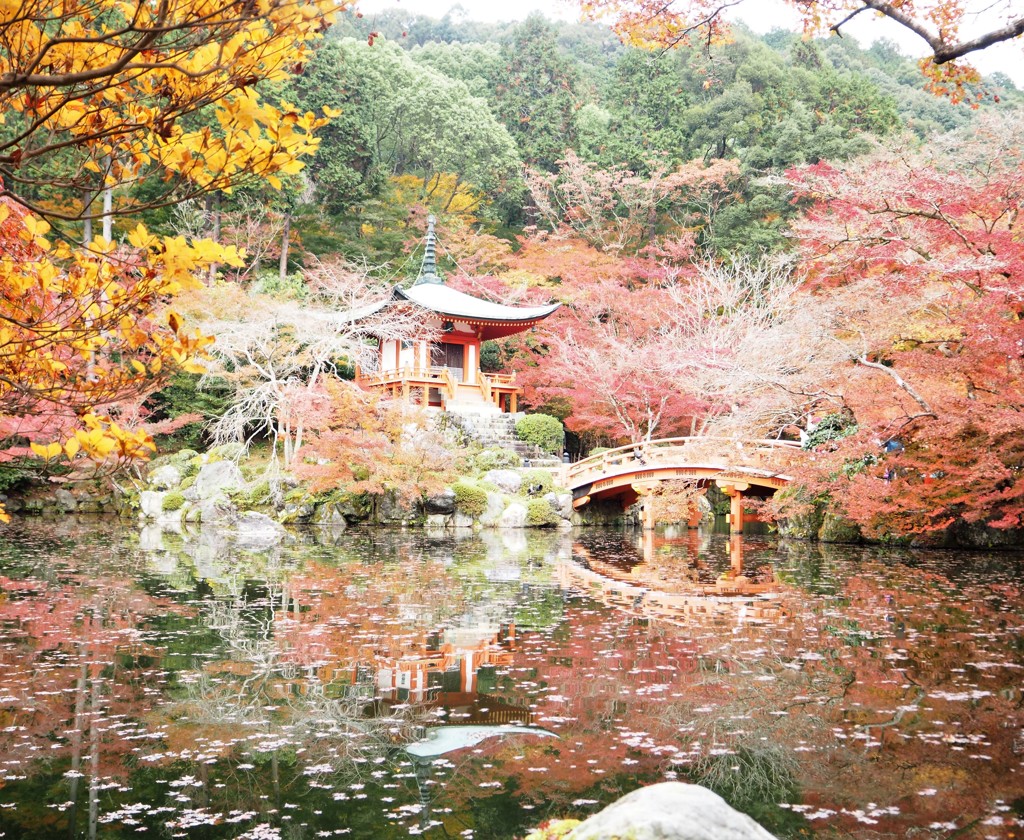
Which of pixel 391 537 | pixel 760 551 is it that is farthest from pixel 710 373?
pixel 391 537

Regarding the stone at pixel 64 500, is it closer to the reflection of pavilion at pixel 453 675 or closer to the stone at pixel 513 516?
the stone at pixel 513 516

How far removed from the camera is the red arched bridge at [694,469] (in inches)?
685

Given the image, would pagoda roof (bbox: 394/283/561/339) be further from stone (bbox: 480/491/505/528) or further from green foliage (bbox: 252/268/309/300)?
stone (bbox: 480/491/505/528)

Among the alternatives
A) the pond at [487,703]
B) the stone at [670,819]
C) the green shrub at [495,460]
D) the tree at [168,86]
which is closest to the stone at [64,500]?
the green shrub at [495,460]

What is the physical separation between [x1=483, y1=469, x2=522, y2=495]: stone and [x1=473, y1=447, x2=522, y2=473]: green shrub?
74 cm

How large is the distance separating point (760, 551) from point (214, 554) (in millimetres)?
9442

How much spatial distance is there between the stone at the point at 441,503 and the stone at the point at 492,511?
774mm

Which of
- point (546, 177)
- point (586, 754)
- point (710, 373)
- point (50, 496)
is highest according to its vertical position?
point (546, 177)

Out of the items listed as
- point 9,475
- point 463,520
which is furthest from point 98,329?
point 9,475

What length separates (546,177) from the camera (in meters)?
29.5

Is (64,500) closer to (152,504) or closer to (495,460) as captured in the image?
(152,504)

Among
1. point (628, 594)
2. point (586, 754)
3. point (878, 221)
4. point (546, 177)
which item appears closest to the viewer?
point (586, 754)

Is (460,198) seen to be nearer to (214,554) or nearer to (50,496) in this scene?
(50,496)

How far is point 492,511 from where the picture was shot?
1875 cm
